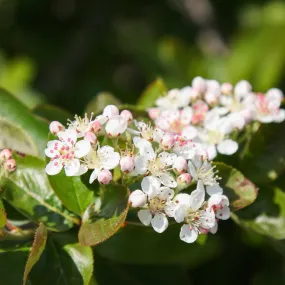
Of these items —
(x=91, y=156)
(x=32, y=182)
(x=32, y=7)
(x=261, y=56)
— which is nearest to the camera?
(x=91, y=156)

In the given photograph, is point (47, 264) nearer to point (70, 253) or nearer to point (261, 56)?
point (70, 253)

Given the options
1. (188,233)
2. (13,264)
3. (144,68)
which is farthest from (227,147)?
(144,68)

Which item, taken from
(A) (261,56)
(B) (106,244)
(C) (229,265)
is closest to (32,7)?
(A) (261,56)

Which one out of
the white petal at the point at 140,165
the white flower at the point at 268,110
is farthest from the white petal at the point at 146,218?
the white flower at the point at 268,110

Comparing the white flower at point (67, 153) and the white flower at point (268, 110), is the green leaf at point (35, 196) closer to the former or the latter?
the white flower at point (67, 153)

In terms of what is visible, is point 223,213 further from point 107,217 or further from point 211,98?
point 211,98
